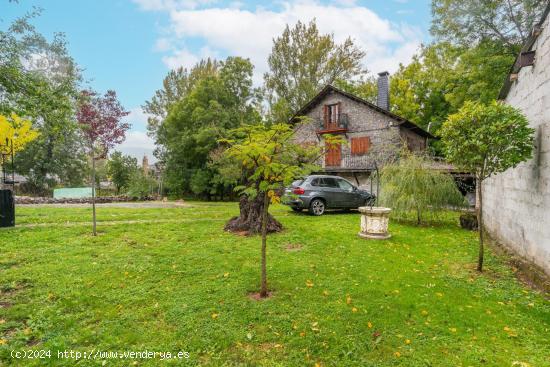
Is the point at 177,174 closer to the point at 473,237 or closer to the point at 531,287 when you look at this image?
the point at 473,237

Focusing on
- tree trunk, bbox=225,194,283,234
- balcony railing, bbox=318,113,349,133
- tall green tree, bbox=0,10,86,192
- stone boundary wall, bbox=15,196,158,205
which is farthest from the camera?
balcony railing, bbox=318,113,349,133

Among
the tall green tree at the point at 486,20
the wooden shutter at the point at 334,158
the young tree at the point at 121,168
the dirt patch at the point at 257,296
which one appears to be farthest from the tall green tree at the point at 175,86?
the dirt patch at the point at 257,296

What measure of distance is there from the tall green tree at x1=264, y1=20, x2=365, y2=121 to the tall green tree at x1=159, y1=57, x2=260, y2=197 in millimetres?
5336

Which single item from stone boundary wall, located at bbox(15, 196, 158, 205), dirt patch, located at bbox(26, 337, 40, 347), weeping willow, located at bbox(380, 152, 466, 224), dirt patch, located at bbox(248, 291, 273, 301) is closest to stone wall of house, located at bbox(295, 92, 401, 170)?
weeping willow, located at bbox(380, 152, 466, 224)

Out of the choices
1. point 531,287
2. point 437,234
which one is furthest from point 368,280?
point 437,234

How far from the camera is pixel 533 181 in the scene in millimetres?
4812

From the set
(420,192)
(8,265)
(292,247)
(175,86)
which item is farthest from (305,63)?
(8,265)

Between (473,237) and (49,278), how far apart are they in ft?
31.6

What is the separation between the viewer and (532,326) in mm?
3188

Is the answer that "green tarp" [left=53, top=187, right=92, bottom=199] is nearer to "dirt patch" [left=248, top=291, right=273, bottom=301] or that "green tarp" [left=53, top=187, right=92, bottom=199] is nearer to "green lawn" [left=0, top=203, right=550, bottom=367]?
"green lawn" [left=0, top=203, right=550, bottom=367]

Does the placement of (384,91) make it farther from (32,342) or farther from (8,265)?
(32,342)

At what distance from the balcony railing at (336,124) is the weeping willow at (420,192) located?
10953 millimetres

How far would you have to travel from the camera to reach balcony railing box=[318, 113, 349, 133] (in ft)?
66.1

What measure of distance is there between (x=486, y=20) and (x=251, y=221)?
17.9 m
